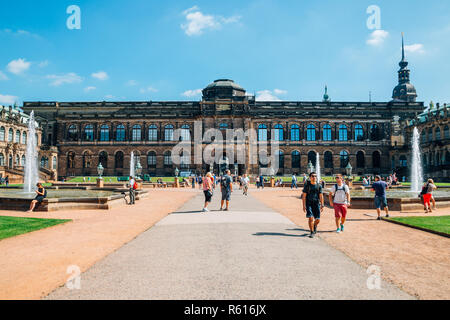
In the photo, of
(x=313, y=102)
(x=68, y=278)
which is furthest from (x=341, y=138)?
(x=68, y=278)

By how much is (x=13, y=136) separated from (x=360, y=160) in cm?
6316

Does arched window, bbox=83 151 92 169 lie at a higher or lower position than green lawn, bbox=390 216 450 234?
higher

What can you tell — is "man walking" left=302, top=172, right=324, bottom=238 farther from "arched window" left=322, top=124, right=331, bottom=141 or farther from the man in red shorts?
"arched window" left=322, top=124, right=331, bottom=141

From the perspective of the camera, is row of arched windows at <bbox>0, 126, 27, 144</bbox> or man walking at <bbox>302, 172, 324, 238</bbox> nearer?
man walking at <bbox>302, 172, 324, 238</bbox>

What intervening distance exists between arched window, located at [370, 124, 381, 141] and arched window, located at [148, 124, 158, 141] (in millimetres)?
41908

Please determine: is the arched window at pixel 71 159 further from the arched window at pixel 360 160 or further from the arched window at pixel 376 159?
the arched window at pixel 376 159

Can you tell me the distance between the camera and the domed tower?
81125mm

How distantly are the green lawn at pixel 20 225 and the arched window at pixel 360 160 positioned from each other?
5739cm

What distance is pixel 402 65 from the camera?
274ft

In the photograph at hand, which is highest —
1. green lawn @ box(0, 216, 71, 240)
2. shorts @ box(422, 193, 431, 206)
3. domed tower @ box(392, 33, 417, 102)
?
domed tower @ box(392, 33, 417, 102)

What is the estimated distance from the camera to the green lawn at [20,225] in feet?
28.9

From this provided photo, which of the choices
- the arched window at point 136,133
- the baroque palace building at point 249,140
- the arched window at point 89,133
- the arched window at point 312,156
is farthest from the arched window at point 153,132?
the arched window at point 312,156

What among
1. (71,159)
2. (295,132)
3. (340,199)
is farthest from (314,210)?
(71,159)

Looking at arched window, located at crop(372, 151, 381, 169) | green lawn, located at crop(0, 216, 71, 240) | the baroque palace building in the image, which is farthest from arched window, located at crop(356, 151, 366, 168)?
green lawn, located at crop(0, 216, 71, 240)
